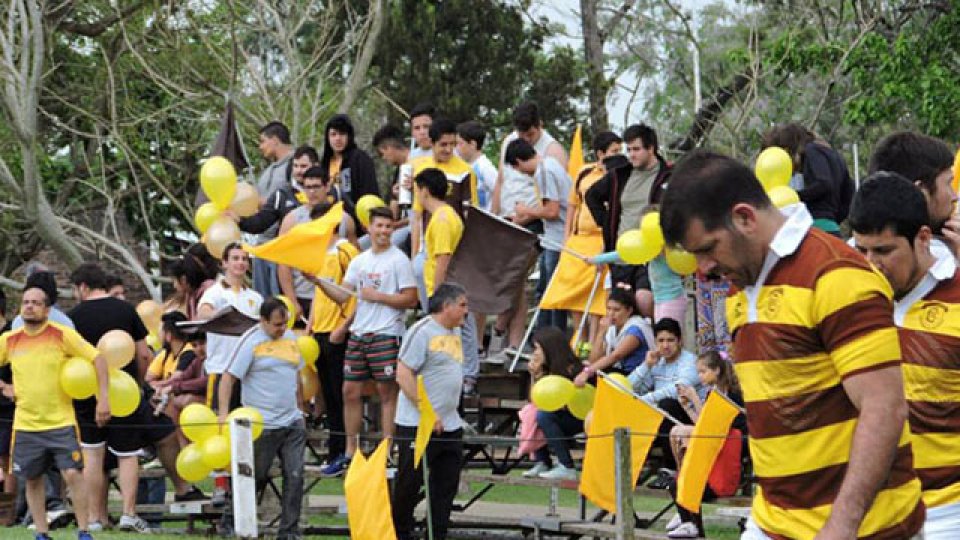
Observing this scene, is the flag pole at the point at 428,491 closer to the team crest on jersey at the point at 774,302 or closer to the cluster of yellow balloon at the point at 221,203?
the cluster of yellow balloon at the point at 221,203

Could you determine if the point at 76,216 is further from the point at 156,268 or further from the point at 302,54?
the point at 302,54

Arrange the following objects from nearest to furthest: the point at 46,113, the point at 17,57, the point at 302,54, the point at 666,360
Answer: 1. the point at 666,360
2. the point at 17,57
3. the point at 46,113
4. the point at 302,54

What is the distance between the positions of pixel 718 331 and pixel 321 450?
16.4ft

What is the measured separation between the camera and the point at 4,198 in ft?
88.7

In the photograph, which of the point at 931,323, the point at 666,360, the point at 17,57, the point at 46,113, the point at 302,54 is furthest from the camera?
the point at 302,54

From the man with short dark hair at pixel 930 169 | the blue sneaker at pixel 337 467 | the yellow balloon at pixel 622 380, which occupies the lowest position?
the blue sneaker at pixel 337 467

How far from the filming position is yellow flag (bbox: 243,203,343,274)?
496 inches

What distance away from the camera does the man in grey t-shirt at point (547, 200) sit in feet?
44.1

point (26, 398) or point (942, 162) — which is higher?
point (942, 162)

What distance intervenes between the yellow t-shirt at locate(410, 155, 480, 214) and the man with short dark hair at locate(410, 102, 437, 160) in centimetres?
19

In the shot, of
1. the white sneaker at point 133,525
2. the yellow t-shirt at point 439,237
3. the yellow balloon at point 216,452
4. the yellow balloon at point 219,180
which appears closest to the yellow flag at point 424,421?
the yellow balloon at point 216,452

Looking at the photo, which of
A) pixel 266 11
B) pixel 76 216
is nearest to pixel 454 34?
pixel 266 11

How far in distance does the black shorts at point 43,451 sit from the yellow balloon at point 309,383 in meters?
2.24

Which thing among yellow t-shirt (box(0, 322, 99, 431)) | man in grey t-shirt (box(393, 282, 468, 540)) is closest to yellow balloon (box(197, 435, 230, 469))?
yellow t-shirt (box(0, 322, 99, 431))
